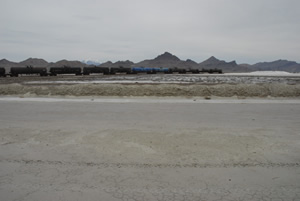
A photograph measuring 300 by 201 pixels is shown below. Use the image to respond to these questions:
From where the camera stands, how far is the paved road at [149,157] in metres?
4.07

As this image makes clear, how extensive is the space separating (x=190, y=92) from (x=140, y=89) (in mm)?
4213

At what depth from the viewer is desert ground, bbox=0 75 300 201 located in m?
4.09

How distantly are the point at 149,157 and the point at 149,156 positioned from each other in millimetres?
63

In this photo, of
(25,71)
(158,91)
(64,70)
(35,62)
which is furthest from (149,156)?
(35,62)

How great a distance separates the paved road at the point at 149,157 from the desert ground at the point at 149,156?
0.8 inches

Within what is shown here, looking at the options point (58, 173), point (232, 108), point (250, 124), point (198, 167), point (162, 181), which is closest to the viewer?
point (162, 181)

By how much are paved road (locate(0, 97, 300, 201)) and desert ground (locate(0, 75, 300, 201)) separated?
19mm

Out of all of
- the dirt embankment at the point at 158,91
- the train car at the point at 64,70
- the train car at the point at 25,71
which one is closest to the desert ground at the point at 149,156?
the dirt embankment at the point at 158,91

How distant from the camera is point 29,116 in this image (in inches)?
404

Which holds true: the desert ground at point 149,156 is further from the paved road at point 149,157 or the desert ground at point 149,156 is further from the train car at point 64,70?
the train car at point 64,70

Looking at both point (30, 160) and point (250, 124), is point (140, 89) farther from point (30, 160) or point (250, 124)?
point (30, 160)

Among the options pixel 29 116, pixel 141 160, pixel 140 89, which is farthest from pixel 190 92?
pixel 141 160

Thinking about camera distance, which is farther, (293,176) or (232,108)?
(232,108)

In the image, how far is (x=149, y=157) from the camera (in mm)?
5613
